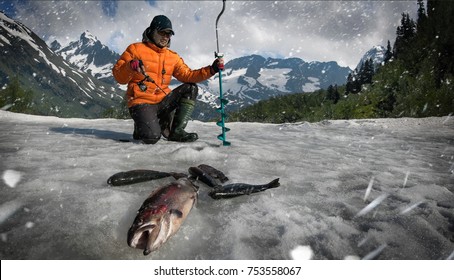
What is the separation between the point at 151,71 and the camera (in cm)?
532

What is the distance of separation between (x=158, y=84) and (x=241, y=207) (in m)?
3.55

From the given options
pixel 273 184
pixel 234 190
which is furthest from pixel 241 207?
pixel 273 184

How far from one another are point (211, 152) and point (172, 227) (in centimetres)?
240

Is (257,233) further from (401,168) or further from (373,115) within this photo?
(373,115)

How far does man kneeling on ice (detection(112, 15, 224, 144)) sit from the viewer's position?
5.12 m

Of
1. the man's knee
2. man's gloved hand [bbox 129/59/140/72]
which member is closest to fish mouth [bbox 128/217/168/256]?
man's gloved hand [bbox 129/59/140/72]

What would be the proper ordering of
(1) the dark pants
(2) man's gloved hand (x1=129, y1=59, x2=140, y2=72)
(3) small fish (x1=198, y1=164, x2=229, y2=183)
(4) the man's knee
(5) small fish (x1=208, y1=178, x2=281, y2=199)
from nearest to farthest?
(5) small fish (x1=208, y1=178, x2=281, y2=199) → (3) small fish (x1=198, y1=164, x2=229, y2=183) → (2) man's gloved hand (x1=129, y1=59, x2=140, y2=72) → (1) the dark pants → (4) the man's knee

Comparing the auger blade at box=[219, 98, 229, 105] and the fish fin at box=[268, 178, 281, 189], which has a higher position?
the auger blade at box=[219, 98, 229, 105]

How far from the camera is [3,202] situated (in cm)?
238

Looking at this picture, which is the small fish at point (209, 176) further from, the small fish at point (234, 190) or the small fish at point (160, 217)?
the small fish at point (160, 217)

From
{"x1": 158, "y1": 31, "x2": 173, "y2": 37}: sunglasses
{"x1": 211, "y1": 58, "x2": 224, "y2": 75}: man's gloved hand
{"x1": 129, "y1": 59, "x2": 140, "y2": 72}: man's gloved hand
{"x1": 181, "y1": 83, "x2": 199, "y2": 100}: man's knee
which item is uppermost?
{"x1": 158, "y1": 31, "x2": 173, "y2": 37}: sunglasses

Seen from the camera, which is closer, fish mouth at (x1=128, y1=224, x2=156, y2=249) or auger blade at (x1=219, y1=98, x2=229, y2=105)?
fish mouth at (x1=128, y1=224, x2=156, y2=249)

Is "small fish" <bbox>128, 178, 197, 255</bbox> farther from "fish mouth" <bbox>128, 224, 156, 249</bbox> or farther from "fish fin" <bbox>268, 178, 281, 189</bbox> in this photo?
"fish fin" <bbox>268, 178, 281, 189</bbox>
